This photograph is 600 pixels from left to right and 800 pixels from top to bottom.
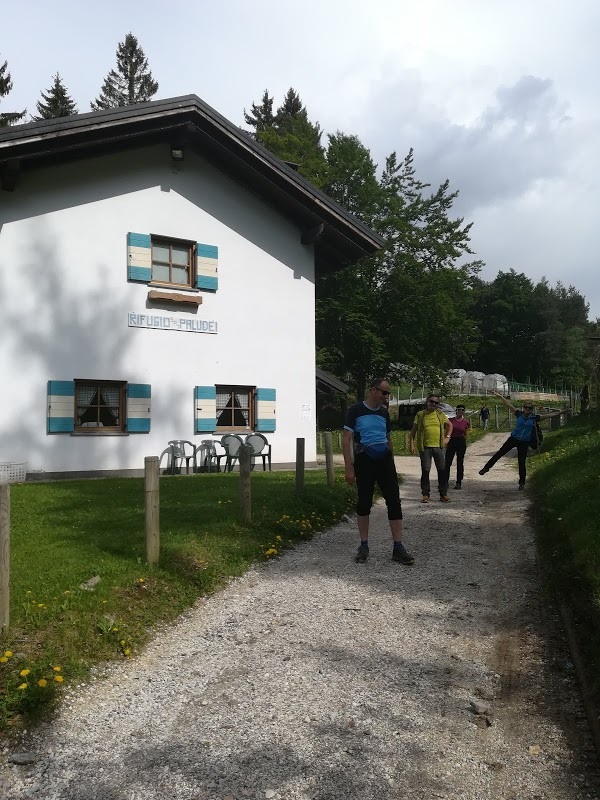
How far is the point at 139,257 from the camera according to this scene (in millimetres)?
15305

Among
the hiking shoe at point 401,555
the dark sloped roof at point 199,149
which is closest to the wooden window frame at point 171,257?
the dark sloped roof at point 199,149

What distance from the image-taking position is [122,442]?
599 inches

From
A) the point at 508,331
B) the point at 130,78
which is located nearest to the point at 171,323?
the point at 130,78

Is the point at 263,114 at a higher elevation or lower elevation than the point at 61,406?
higher

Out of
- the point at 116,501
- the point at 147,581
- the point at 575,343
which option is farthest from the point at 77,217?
the point at 575,343

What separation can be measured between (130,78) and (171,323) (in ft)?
140

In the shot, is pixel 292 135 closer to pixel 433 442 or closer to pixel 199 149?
pixel 199 149

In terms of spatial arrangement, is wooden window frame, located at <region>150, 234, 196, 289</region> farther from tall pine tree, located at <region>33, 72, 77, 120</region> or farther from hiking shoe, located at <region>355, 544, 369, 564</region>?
tall pine tree, located at <region>33, 72, 77, 120</region>

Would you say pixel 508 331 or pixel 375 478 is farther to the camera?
pixel 508 331

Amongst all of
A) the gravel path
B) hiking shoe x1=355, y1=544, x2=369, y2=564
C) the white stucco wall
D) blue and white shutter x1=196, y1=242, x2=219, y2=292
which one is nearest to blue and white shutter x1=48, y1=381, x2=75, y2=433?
the white stucco wall

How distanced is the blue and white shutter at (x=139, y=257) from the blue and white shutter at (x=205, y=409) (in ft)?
8.96

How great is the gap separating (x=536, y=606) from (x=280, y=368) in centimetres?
1223

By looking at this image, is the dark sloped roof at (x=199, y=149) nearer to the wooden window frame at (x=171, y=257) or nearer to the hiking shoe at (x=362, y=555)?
the wooden window frame at (x=171, y=257)

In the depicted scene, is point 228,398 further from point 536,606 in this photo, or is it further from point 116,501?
point 536,606
